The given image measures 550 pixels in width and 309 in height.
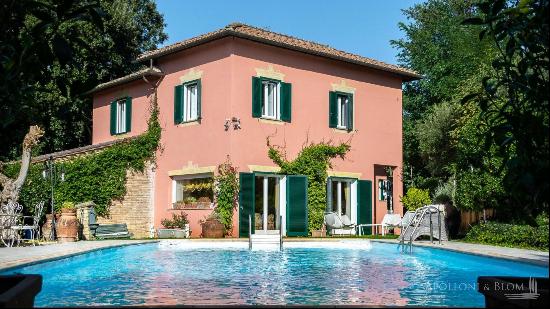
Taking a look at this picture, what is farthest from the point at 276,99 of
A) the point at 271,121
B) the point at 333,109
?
the point at 333,109

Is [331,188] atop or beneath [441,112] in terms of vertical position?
beneath

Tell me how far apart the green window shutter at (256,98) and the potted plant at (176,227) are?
3.65 m

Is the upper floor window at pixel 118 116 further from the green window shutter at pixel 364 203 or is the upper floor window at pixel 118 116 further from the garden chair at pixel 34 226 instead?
the green window shutter at pixel 364 203

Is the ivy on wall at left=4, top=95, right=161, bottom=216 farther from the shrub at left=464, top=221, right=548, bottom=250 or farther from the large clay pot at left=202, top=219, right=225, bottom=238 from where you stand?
the shrub at left=464, top=221, right=548, bottom=250

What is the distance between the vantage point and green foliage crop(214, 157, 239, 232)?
662 inches

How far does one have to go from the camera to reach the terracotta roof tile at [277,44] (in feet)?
55.8

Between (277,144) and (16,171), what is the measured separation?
8.30 m

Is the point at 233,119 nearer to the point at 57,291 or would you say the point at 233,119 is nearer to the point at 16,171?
the point at 16,171

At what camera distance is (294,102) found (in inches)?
720

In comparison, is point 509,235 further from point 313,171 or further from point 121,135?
point 121,135

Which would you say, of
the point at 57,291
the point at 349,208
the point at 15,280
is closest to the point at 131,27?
the point at 349,208

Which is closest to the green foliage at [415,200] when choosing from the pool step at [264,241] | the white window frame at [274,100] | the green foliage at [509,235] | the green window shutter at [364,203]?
the green window shutter at [364,203]

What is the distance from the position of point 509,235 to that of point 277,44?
824 cm

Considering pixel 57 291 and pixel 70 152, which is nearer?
pixel 57 291
